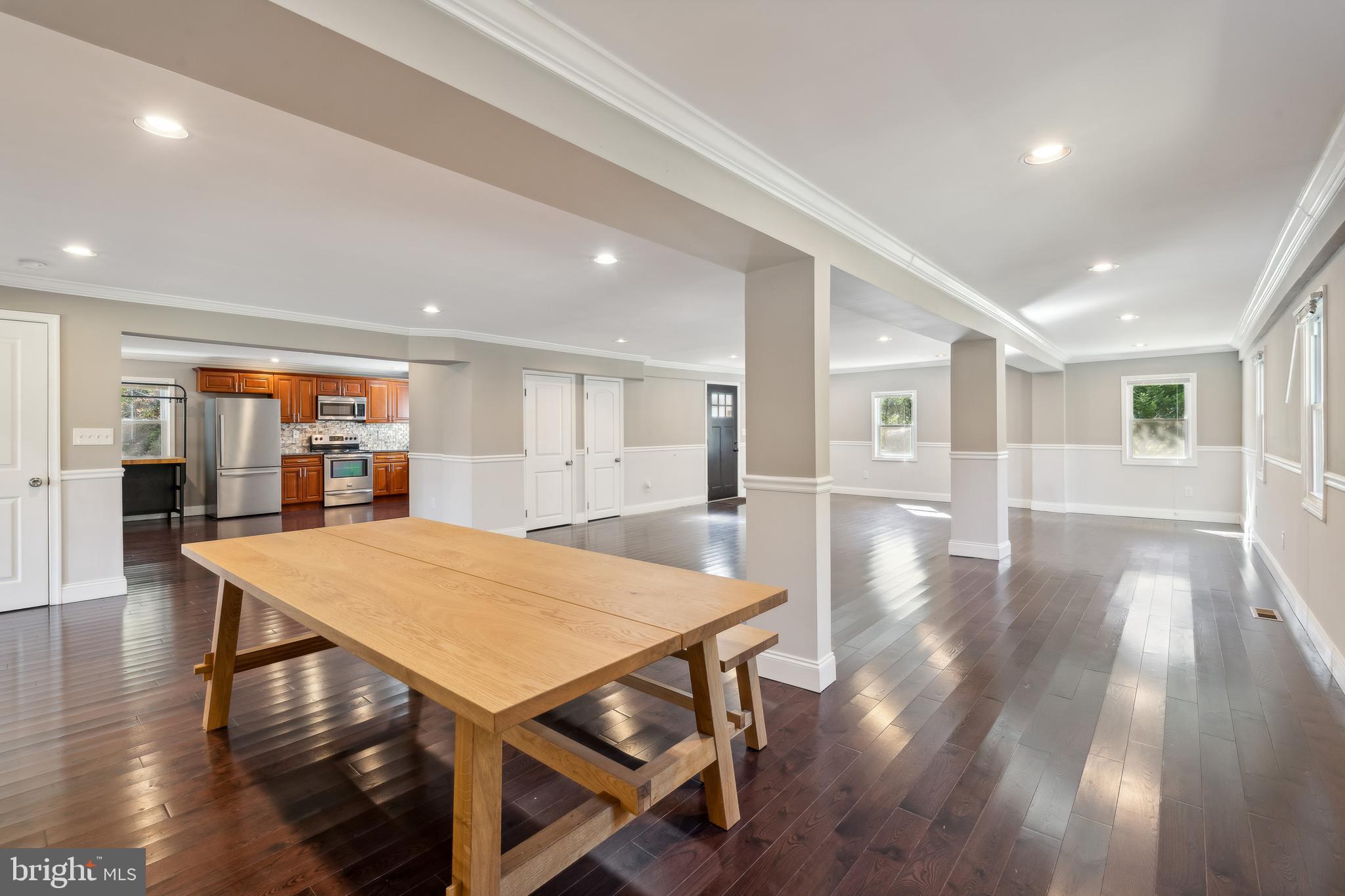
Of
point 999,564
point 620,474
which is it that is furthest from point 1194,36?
point 620,474

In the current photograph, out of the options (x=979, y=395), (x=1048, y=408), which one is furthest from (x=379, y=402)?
(x=1048, y=408)

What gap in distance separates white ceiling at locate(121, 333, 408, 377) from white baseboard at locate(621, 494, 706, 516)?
362cm

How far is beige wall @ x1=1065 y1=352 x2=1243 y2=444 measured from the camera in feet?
23.9

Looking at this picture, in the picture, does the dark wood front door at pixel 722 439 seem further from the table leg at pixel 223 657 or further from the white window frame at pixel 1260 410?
the table leg at pixel 223 657

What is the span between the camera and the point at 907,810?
1.83 meters

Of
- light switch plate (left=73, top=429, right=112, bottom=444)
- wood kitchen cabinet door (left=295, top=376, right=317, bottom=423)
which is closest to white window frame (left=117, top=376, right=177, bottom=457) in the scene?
wood kitchen cabinet door (left=295, top=376, right=317, bottom=423)

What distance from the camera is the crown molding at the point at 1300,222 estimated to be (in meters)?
2.18

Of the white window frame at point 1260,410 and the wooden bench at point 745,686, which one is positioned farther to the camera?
the white window frame at point 1260,410

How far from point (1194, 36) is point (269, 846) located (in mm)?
3447

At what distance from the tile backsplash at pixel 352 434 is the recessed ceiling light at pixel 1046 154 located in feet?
27.4

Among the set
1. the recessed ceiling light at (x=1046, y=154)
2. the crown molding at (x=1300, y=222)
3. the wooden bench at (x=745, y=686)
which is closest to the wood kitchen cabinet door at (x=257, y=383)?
the wooden bench at (x=745, y=686)

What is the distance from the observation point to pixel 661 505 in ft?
29.5

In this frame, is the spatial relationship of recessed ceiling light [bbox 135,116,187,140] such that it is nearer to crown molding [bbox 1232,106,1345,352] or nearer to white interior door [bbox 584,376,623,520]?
crown molding [bbox 1232,106,1345,352]

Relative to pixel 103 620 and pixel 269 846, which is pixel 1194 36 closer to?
pixel 269 846
